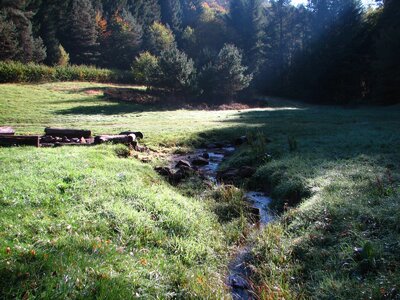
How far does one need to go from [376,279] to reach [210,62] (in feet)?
113

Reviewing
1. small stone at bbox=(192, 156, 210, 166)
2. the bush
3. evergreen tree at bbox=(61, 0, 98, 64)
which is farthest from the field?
evergreen tree at bbox=(61, 0, 98, 64)

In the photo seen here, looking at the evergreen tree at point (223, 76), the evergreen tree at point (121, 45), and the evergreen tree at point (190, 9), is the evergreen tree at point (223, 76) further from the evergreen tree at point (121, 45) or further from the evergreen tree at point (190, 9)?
the evergreen tree at point (190, 9)

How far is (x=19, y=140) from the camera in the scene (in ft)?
36.6

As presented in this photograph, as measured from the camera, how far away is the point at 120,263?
14.8 ft

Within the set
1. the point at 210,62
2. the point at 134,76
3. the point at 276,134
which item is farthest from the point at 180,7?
the point at 276,134

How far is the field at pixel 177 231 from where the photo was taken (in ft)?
13.6

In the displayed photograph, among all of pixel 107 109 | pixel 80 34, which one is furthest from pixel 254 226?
pixel 80 34

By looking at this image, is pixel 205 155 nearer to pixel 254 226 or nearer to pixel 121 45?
pixel 254 226

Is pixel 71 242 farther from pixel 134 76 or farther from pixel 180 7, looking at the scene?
pixel 180 7

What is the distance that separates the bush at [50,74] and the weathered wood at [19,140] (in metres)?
26.3

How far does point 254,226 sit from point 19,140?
823 cm

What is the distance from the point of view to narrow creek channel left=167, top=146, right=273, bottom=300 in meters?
4.77

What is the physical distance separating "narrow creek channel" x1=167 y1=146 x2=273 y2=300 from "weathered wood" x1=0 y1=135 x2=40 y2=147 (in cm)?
439

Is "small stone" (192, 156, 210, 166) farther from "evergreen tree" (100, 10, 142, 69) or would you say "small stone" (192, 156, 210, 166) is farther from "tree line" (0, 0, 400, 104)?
"evergreen tree" (100, 10, 142, 69)
